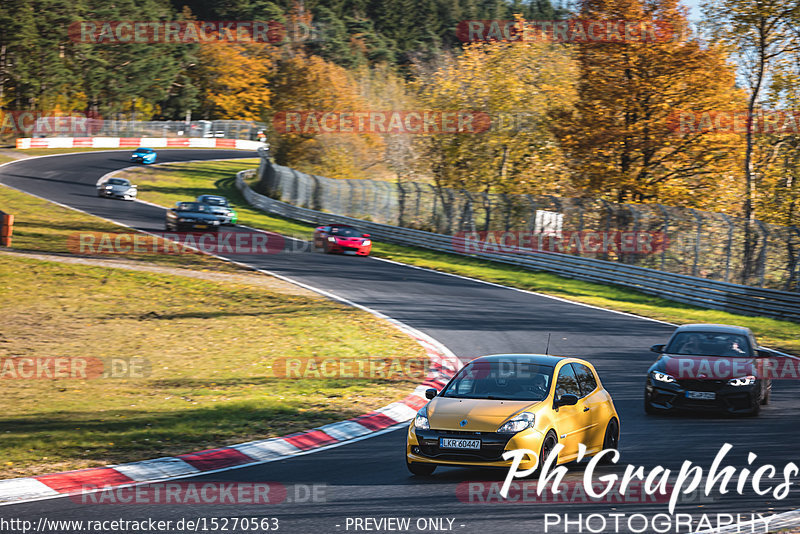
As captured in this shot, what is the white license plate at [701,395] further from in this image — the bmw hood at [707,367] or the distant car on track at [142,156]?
the distant car on track at [142,156]

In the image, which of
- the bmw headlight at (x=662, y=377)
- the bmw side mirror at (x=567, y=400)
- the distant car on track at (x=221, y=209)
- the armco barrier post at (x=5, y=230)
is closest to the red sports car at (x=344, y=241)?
the distant car on track at (x=221, y=209)

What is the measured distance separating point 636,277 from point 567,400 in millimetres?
21710

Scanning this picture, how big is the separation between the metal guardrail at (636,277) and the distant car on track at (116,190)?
1330 cm

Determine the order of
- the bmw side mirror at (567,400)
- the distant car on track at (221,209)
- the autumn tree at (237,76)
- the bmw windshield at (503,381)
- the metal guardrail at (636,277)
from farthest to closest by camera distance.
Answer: the autumn tree at (237,76)
the distant car on track at (221,209)
the metal guardrail at (636,277)
the bmw windshield at (503,381)
the bmw side mirror at (567,400)

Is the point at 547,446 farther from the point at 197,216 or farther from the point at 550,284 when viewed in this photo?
the point at 197,216

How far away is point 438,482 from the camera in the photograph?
9.38 m

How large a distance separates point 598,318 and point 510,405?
15.4m

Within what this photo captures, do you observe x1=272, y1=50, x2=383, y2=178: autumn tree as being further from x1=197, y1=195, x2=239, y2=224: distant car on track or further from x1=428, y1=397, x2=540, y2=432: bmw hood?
x1=428, y1=397, x2=540, y2=432: bmw hood

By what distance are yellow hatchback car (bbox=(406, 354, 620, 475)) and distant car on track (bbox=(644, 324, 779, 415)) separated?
10.4 ft

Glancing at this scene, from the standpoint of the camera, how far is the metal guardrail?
85.8ft

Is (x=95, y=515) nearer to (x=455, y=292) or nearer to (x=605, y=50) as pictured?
(x=455, y=292)

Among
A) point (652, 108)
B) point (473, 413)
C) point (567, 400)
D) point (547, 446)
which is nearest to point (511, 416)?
point (473, 413)

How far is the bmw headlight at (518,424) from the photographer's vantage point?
918cm

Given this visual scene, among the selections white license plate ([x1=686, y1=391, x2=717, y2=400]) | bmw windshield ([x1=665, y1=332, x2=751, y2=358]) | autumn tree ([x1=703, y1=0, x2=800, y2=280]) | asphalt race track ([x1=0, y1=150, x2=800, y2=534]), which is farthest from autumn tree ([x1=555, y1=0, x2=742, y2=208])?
white license plate ([x1=686, y1=391, x2=717, y2=400])
